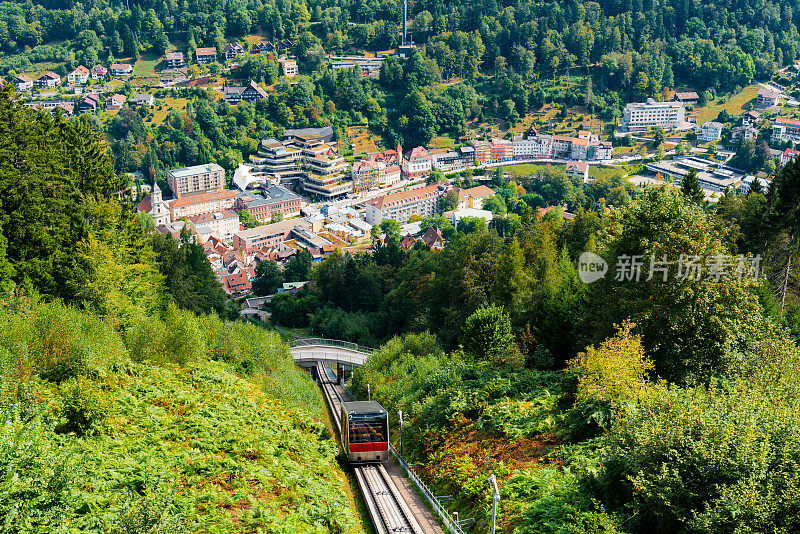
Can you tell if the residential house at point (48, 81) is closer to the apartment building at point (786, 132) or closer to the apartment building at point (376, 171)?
the apartment building at point (376, 171)

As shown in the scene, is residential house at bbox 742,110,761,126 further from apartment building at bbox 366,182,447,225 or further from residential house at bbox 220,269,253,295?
residential house at bbox 220,269,253,295

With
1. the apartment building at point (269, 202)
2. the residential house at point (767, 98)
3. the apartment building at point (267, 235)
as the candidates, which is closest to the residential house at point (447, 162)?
the apartment building at point (269, 202)

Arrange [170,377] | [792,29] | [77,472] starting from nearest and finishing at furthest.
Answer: [77,472] < [170,377] < [792,29]

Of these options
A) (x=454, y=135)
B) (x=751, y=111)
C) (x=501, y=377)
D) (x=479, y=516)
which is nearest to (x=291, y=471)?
(x=479, y=516)

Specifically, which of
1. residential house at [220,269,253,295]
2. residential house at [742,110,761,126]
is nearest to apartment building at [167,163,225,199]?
residential house at [220,269,253,295]

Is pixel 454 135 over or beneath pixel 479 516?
beneath

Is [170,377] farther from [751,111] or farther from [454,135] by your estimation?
[751,111]
